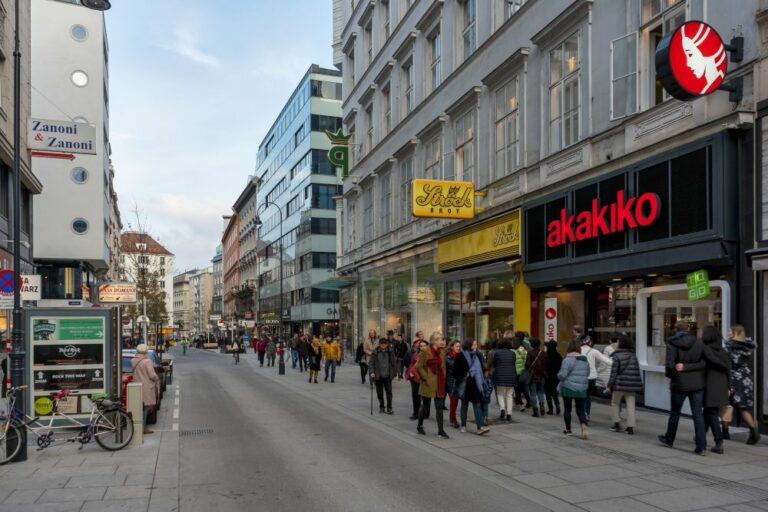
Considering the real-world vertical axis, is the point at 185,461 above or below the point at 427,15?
below

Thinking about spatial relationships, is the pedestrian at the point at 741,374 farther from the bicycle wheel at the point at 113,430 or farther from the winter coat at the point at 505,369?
the bicycle wheel at the point at 113,430

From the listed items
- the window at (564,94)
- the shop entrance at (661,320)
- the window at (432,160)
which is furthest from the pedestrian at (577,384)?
the window at (432,160)

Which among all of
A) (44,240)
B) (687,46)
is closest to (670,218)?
(687,46)

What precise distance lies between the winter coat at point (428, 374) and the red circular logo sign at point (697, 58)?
6.05 m

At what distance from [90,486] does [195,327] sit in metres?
190

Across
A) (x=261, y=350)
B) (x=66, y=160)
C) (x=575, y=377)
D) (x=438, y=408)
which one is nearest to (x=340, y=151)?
(x=261, y=350)

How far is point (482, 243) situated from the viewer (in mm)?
21719

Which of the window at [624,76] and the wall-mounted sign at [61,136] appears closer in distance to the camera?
the wall-mounted sign at [61,136]

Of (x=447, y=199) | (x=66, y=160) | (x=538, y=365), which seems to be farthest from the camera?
(x=66, y=160)

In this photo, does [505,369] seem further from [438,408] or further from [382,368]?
[382,368]

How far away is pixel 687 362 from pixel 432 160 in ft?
59.6

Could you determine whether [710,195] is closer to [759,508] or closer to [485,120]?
[759,508]

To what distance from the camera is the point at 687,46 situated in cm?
1130

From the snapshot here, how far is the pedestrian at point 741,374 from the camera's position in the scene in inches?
402
